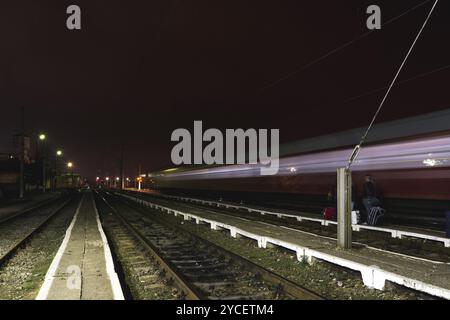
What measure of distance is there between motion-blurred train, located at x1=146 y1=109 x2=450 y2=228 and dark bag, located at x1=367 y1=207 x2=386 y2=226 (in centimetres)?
55

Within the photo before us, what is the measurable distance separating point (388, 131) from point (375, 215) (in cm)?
298

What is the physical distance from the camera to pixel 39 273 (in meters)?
9.13

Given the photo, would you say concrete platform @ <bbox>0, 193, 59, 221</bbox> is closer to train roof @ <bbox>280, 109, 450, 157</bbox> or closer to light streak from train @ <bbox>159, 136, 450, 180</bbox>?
light streak from train @ <bbox>159, 136, 450, 180</bbox>

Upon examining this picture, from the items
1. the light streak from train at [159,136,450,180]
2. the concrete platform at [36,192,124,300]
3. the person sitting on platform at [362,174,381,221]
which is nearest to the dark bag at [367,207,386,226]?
the person sitting on platform at [362,174,381,221]

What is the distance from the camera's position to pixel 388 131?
14.8 metres

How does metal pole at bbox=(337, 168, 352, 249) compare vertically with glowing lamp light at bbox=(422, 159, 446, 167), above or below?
below

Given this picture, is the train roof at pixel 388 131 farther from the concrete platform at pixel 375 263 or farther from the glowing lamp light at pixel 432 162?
the concrete platform at pixel 375 263

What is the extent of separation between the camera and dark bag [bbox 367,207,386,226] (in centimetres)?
1405

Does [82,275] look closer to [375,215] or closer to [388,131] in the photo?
[375,215]

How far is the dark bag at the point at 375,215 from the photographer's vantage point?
46.1 feet

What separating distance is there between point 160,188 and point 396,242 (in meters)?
51.2

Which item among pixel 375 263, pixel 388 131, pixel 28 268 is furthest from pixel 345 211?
pixel 28 268

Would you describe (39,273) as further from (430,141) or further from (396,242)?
(430,141)
